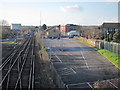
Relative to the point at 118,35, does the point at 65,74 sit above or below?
below

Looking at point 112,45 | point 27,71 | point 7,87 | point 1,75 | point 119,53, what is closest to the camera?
point 7,87

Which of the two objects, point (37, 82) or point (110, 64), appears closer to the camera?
point (37, 82)

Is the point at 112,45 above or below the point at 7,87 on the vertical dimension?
above

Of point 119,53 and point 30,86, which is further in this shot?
point 119,53

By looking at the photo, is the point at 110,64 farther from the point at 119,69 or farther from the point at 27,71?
the point at 27,71

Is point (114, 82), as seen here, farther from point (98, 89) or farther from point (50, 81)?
point (50, 81)

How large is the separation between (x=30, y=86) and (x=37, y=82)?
753 mm

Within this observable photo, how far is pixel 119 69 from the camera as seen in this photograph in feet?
46.2

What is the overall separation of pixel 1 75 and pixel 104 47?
15620mm

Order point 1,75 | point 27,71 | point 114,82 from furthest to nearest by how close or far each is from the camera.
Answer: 1. point 27,71
2. point 1,75
3. point 114,82

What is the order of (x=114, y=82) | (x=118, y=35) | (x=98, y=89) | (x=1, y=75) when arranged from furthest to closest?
(x=118, y=35), (x=1, y=75), (x=114, y=82), (x=98, y=89)

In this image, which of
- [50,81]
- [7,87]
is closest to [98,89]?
[50,81]

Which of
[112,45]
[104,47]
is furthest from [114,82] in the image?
[104,47]

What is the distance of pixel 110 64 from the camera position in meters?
15.8
